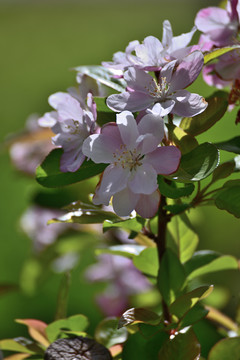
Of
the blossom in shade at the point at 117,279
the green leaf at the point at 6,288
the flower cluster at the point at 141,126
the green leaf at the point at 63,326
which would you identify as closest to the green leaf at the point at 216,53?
the flower cluster at the point at 141,126

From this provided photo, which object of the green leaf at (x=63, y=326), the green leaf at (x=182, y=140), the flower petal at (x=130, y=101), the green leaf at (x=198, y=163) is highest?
the flower petal at (x=130, y=101)

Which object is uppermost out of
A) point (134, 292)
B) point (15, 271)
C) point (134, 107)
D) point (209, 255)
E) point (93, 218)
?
point (134, 107)

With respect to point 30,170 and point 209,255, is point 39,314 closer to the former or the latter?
point 30,170

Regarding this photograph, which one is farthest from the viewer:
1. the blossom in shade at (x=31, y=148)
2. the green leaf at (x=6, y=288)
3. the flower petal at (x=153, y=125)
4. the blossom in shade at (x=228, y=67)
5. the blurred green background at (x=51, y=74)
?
the blurred green background at (x=51, y=74)

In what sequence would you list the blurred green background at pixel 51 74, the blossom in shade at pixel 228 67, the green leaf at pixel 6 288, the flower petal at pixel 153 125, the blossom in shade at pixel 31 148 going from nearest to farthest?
the flower petal at pixel 153 125 < the blossom in shade at pixel 228 67 < the green leaf at pixel 6 288 < the blossom in shade at pixel 31 148 < the blurred green background at pixel 51 74

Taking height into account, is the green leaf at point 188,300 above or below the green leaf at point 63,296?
above

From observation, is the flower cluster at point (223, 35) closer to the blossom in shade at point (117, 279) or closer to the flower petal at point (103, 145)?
the flower petal at point (103, 145)

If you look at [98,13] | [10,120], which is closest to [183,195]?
[10,120]

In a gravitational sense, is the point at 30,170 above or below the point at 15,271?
above
